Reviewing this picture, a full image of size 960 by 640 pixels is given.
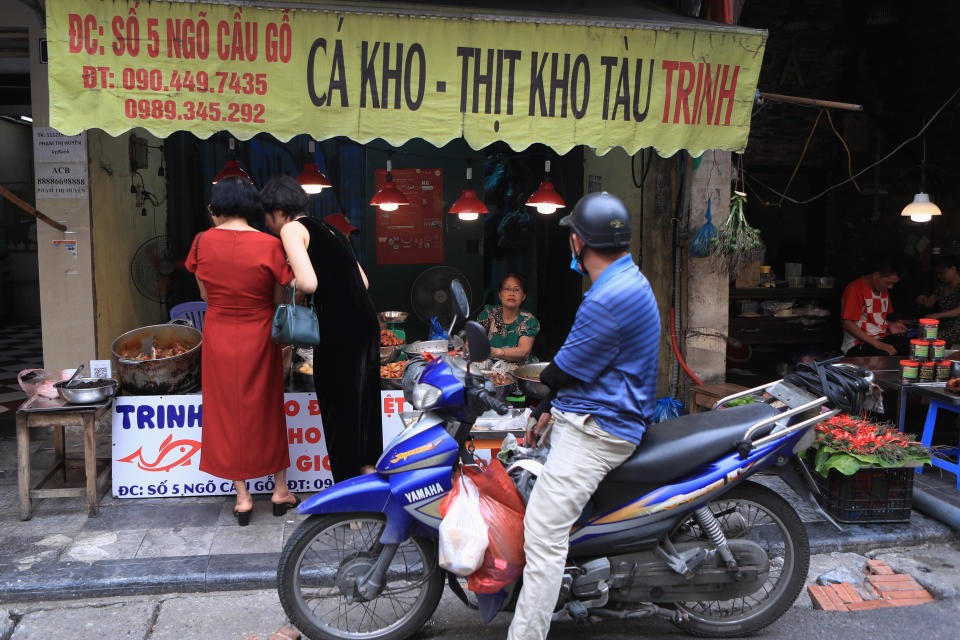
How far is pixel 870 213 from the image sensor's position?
1016 cm

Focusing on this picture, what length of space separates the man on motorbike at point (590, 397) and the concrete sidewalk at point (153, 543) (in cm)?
176

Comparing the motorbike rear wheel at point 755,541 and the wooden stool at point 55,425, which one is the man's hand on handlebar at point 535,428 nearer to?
the motorbike rear wheel at point 755,541

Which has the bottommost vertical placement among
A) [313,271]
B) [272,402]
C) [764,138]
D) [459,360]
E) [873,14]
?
[272,402]

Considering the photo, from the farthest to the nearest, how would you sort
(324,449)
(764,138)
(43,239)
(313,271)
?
(764,138)
(43,239)
(324,449)
(313,271)

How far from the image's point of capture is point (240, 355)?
4398 millimetres

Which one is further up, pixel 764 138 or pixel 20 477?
pixel 764 138

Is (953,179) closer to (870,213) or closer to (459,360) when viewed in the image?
(870,213)

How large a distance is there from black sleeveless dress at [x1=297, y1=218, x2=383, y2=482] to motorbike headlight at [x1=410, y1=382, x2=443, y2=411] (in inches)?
52.3

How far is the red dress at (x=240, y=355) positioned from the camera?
4.26 meters

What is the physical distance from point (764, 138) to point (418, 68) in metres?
7.24

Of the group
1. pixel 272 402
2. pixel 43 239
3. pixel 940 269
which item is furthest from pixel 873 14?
pixel 43 239

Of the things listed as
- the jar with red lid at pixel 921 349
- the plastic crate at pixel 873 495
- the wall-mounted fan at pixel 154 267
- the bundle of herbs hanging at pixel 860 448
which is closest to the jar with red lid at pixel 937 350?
the jar with red lid at pixel 921 349

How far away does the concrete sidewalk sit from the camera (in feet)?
12.7

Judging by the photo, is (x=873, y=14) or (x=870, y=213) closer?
(x=873, y=14)
